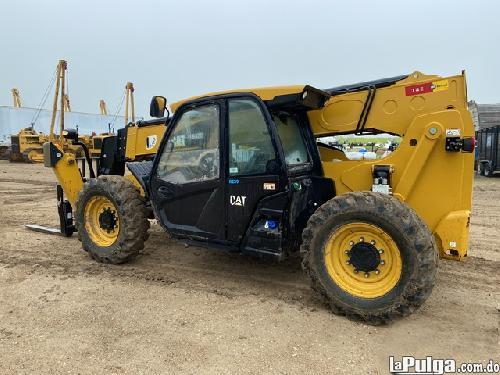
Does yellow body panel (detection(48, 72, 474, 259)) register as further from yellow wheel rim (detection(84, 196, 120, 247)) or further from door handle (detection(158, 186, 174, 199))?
yellow wheel rim (detection(84, 196, 120, 247))

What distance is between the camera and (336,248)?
3.76m

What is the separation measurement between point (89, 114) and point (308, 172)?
1646 inches

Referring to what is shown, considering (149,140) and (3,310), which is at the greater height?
(149,140)

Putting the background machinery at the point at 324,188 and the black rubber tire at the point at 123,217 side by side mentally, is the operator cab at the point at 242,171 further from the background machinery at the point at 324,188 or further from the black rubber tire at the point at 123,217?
the black rubber tire at the point at 123,217

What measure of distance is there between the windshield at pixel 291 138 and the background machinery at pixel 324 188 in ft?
A: 0.05

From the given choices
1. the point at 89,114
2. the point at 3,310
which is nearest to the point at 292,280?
the point at 3,310

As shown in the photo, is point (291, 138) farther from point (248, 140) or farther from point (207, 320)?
point (207, 320)

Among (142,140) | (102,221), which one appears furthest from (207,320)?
(142,140)

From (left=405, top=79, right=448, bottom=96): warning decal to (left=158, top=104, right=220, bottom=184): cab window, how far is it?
6.29 ft

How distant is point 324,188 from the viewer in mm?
4328

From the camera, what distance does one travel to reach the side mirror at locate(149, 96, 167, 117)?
4.72 m

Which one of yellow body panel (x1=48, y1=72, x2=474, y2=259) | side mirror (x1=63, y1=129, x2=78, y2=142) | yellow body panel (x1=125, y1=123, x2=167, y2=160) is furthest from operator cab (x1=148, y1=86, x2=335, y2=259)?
side mirror (x1=63, y1=129, x2=78, y2=142)

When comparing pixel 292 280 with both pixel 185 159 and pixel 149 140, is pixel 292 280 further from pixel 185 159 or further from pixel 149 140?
pixel 149 140

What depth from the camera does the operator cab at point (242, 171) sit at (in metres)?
4.04
